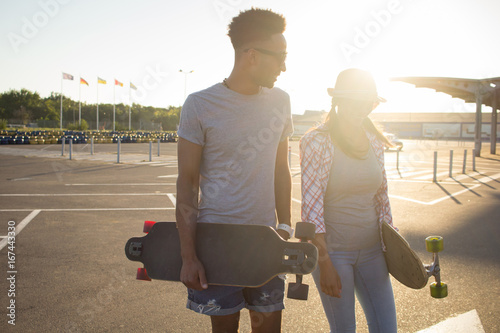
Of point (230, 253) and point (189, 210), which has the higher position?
point (189, 210)

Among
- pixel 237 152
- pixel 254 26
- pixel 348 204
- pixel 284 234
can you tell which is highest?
pixel 254 26

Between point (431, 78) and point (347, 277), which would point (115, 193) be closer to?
point (347, 277)

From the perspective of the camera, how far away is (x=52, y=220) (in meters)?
7.47

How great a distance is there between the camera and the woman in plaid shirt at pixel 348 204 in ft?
7.50

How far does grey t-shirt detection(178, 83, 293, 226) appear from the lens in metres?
1.94

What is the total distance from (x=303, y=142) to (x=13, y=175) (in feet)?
47.0

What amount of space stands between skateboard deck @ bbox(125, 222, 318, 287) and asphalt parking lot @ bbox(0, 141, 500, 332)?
1.76 meters

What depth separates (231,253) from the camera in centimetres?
180

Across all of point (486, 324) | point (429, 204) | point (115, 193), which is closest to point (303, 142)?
point (486, 324)

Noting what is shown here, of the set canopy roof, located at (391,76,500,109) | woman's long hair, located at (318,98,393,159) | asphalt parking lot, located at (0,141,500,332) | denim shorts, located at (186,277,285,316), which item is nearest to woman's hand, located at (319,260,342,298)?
denim shorts, located at (186,277,285,316)

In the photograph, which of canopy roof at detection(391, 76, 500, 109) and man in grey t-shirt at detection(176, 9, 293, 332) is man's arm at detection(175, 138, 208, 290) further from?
canopy roof at detection(391, 76, 500, 109)

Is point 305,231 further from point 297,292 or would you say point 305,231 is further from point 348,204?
point 348,204

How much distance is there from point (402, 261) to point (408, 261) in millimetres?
44

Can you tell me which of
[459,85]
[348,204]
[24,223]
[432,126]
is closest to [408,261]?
[348,204]
